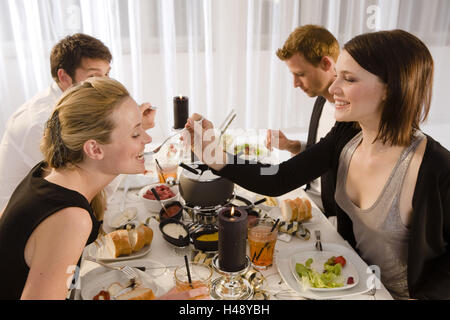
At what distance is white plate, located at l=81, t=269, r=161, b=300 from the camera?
3.70ft

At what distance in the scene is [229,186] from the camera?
1.43 m

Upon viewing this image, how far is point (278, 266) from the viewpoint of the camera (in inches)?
A: 49.4

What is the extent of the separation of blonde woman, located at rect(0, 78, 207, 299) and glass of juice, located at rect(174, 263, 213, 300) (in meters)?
0.06

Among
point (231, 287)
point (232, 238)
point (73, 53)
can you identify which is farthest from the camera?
point (73, 53)

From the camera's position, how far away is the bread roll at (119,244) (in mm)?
1298

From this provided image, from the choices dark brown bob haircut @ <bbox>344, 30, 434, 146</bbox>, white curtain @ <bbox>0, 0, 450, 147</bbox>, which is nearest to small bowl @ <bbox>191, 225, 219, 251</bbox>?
dark brown bob haircut @ <bbox>344, 30, 434, 146</bbox>

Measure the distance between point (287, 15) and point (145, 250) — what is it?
316 centimetres

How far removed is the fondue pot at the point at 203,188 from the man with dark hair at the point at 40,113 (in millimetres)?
542

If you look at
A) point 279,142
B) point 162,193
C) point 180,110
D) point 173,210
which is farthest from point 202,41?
point 173,210

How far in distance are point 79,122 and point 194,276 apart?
58cm

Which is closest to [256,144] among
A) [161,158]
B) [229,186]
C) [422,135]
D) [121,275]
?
[161,158]

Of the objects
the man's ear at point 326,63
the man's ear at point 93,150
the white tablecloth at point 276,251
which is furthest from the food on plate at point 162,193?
the man's ear at point 326,63

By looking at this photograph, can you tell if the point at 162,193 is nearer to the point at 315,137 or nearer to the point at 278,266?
the point at 278,266

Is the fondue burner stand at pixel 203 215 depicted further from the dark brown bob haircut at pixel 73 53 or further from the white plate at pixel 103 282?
the dark brown bob haircut at pixel 73 53
